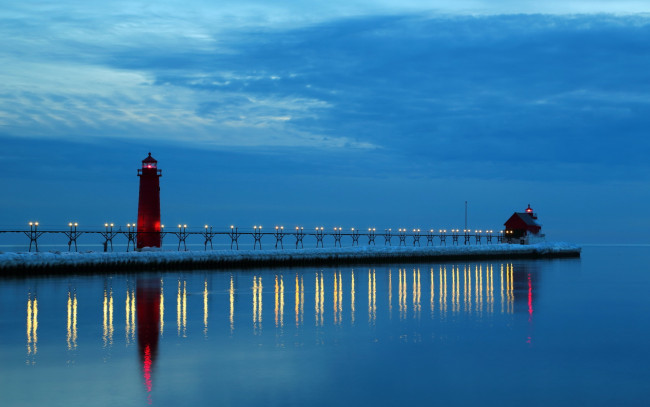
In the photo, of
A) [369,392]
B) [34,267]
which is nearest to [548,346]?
[369,392]

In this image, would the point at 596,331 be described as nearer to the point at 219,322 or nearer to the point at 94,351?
the point at 219,322

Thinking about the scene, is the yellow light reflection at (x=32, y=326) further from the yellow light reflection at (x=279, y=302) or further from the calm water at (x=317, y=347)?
the yellow light reflection at (x=279, y=302)

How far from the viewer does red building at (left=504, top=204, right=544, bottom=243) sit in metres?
87.1

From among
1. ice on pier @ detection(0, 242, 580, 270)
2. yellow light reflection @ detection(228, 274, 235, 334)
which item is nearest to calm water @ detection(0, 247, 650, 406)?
yellow light reflection @ detection(228, 274, 235, 334)

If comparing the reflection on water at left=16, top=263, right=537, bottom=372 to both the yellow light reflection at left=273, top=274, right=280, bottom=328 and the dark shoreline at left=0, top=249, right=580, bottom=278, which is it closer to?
the yellow light reflection at left=273, top=274, right=280, bottom=328

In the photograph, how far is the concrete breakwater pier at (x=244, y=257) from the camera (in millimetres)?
42719

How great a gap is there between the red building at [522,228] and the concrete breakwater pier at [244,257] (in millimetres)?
2920

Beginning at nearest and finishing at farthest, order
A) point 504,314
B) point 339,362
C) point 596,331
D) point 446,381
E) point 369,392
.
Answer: point 369,392 < point 446,381 < point 339,362 < point 596,331 < point 504,314

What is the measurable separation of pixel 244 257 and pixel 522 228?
146ft

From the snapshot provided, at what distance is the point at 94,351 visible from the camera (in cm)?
1709

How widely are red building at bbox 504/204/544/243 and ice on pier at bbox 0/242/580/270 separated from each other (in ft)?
9.58

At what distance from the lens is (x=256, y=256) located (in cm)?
5612

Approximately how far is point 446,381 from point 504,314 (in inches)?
472

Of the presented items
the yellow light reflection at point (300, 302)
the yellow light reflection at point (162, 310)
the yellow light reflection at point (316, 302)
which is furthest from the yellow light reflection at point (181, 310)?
the yellow light reflection at point (316, 302)
